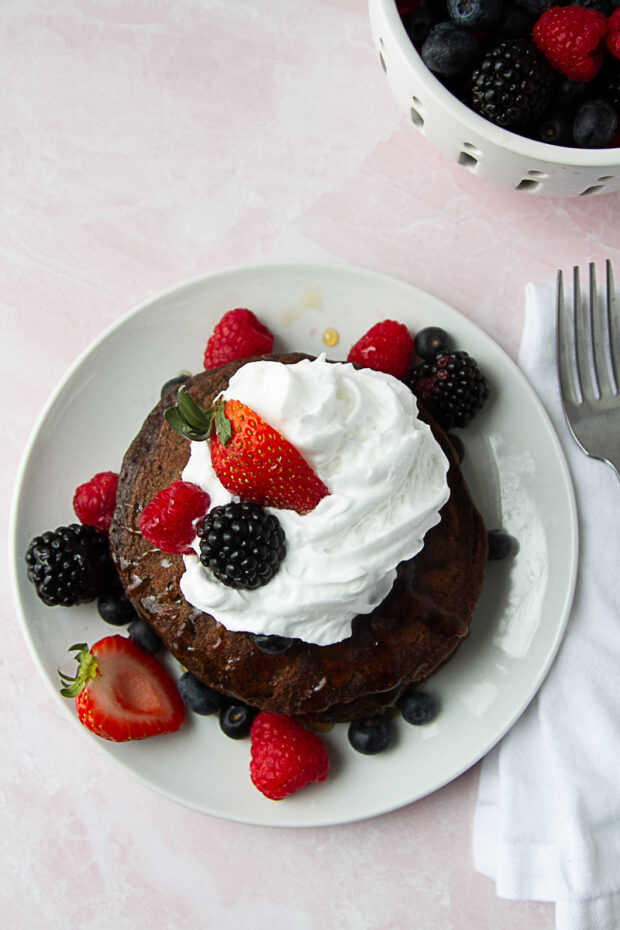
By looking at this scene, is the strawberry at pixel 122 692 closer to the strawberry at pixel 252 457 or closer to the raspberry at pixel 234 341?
the strawberry at pixel 252 457

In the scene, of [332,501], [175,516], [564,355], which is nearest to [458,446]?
[564,355]

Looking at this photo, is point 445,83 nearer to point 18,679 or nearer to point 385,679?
point 385,679

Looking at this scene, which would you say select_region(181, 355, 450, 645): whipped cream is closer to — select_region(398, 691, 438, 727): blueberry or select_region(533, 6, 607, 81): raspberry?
select_region(398, 691, 438, 727): blueberry

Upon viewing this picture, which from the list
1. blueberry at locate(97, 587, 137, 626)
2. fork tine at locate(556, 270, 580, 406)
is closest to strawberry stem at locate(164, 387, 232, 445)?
blueberry at locate(97, 587, 137, 626)

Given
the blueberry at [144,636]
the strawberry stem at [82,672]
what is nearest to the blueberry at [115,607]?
the blueberry at [144,636]

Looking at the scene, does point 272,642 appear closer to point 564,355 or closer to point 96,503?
point 96,503

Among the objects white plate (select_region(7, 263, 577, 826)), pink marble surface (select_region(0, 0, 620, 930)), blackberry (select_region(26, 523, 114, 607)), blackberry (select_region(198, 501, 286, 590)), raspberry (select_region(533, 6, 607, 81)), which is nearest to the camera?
blackberry (select_region(198, 501, 286, 590))

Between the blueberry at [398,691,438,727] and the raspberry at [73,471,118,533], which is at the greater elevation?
the raspberry at [73,471,118,533]
